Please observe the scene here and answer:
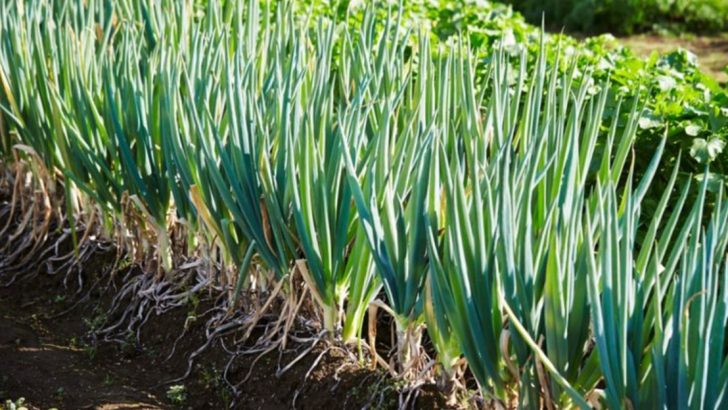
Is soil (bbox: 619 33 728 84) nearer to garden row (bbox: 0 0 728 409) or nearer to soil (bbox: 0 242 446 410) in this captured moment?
garden row (bbox: 0 0 728 409)

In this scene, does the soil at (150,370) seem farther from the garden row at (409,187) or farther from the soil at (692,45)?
the soil at (692,45)

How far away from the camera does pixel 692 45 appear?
26.3 ft

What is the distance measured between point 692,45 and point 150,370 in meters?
5.81

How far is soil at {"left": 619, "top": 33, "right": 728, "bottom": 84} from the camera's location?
7582 millimetres

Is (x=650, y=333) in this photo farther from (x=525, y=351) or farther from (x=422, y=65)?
(x=422, y=65)

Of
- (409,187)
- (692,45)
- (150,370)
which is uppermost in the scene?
(409,187)

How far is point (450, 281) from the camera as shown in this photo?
233 centimetres

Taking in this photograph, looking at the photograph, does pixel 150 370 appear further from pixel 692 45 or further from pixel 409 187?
pixel 692 45

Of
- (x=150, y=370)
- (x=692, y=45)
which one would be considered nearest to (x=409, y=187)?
(x=150, y=370)

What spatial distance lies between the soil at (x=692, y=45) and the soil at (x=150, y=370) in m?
5.03

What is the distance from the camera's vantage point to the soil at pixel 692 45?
24.9 feet

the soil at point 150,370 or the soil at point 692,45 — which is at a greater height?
the soil at point 150,370

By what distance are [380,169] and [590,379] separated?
687mm

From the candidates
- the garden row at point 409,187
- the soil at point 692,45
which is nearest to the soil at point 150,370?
the garden row at point 409,187
